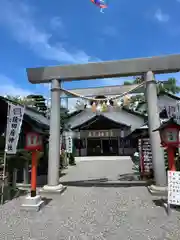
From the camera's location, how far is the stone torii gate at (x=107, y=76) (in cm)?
678

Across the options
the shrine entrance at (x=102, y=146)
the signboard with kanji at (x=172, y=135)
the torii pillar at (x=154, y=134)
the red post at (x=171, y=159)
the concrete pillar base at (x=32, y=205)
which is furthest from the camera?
the shrine entrance at (x=102, y=146)

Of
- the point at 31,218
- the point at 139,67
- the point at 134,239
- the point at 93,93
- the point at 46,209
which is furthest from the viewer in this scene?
the point at 93,93

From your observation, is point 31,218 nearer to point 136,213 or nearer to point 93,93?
point 136,213

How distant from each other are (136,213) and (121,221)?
0.69m

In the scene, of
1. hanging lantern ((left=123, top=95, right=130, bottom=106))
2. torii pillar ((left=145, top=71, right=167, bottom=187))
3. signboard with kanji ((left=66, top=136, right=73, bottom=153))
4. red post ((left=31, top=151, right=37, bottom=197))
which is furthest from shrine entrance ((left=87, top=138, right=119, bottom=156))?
red post ((left=31, top=151, right=37, bottom=197))

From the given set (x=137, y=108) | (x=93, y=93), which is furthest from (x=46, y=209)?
(x=137, y=108)

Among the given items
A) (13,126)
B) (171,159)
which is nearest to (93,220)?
(171,159)

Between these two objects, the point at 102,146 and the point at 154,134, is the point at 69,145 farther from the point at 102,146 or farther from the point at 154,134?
the point at 154,134

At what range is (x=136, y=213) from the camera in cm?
487

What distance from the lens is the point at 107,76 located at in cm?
748

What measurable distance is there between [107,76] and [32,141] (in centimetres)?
392

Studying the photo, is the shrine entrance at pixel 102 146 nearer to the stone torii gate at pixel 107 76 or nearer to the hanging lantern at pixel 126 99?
the hanging lantern at pixel 126 99

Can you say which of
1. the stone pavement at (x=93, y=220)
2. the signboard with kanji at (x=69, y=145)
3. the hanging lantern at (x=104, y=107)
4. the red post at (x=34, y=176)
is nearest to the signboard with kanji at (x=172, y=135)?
the stone pavement at (x=93, y=220)

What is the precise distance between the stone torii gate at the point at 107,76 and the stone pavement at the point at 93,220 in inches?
43.6
